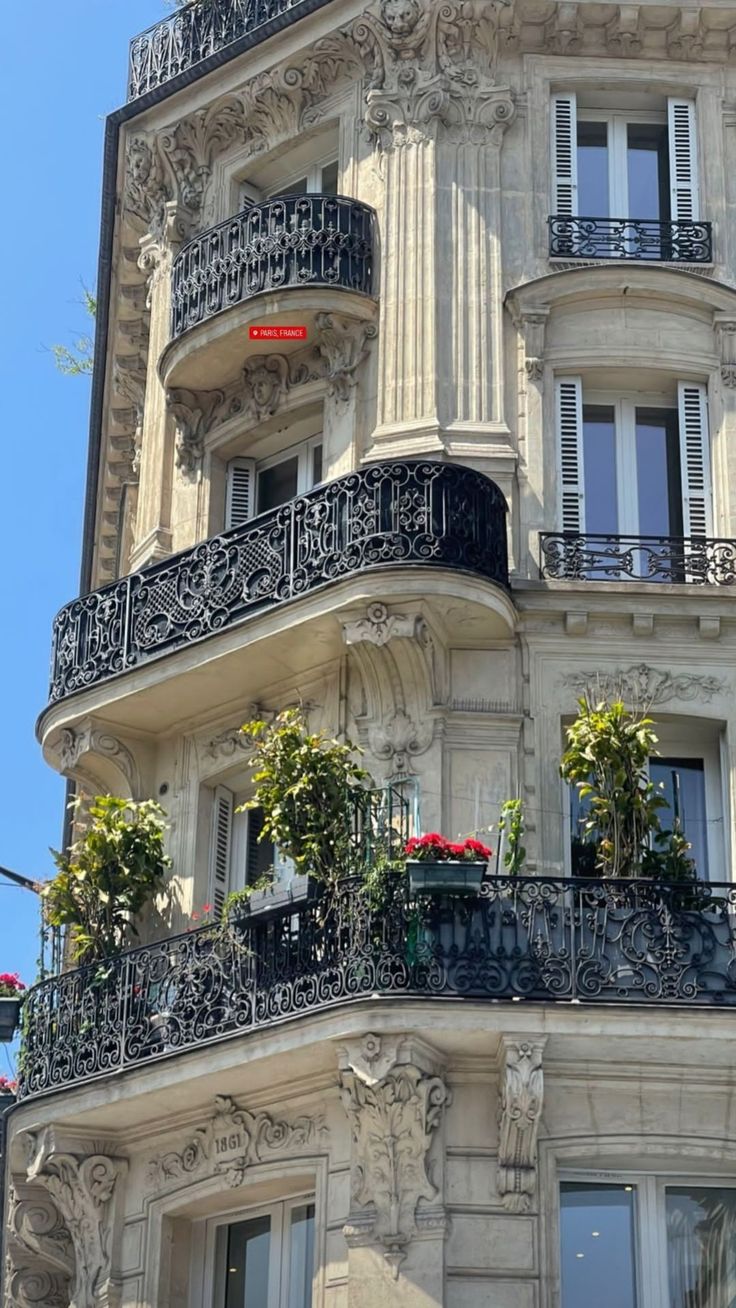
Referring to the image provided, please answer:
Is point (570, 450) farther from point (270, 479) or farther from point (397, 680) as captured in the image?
point (270, 479)

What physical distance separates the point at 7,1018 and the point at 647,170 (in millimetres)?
9731

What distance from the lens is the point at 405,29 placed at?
22.3 m

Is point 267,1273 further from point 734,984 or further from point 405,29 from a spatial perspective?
point 405,29

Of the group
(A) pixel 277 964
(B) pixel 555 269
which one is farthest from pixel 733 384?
(A) pixel 277 964

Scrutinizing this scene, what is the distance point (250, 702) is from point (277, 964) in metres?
3.21

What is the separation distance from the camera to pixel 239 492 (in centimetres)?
2280

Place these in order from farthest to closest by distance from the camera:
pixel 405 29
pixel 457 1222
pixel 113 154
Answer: pixel 113 154, pixel 405 29, pixel 457 1222

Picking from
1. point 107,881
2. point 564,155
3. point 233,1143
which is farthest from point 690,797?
point 564,155

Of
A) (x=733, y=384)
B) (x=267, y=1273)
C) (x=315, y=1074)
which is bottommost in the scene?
(x=267, y=1273)

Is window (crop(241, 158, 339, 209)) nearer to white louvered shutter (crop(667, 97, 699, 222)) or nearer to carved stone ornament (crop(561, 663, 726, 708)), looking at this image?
white louvered shutter (crop(667, 97, 699, 222))

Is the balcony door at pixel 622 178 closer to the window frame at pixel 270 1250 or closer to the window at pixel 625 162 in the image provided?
the window at pixel 625 162

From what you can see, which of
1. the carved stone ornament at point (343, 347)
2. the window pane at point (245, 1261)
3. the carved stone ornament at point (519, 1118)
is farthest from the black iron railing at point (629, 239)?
the window pane at point (245, 1261)

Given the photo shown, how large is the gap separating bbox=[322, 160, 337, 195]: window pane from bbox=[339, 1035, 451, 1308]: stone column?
950 centimetres

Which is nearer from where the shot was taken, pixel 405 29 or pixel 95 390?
pixel 405 29
